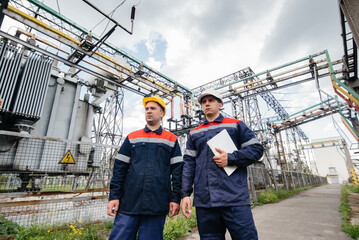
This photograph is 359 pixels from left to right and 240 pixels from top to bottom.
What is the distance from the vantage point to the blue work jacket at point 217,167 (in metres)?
1.44

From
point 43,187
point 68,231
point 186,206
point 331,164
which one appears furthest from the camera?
point 331,164

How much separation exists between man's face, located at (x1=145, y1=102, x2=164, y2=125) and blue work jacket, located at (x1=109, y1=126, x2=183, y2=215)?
0.11 meters

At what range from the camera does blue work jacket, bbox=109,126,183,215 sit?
1593 millimetres

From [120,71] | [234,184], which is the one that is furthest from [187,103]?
[234,184]

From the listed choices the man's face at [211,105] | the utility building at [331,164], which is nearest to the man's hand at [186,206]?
the man's face at [211,105]

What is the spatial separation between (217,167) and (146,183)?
71 centimetres

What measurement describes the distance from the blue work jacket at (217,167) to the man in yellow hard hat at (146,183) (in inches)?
6.3

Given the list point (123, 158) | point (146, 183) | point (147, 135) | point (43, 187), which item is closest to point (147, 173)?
point (146, 183)

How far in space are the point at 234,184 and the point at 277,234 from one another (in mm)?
2575

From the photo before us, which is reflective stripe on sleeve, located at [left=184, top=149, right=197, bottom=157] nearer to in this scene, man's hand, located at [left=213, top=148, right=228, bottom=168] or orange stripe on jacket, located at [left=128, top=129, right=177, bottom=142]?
orange stripe on jacket, located at [left=128, top=129, right=177, bottom=142]

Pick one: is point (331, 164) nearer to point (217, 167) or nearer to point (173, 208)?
point (217, 167)

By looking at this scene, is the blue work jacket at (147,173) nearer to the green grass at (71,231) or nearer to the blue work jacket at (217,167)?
the blue work jacket at (217,167)

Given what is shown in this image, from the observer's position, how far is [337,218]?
4051 millimetres

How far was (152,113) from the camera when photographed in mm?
1990
